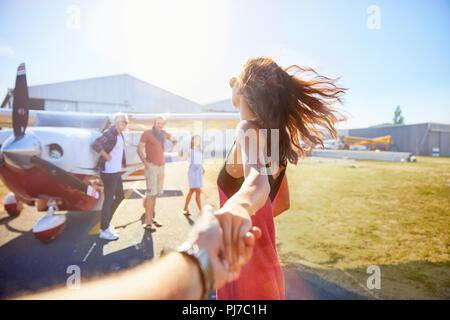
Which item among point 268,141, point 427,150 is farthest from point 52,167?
point 427,150

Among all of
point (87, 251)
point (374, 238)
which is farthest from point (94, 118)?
point (374, 238)

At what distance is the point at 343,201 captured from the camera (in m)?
5.91

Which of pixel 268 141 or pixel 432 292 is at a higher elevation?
pixel 268 141

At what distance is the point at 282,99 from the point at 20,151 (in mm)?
4466

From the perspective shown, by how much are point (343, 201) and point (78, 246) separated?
5.97 metres

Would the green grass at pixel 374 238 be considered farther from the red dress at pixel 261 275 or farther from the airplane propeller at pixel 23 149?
the airplane propeller at pixel 23 149

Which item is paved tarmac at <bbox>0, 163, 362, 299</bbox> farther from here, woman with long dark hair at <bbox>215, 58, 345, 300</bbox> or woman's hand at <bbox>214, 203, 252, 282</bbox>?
woman's hand at <bbox>214, 203, 252, 282</bbox>

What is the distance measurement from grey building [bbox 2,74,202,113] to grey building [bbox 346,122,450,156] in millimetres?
23374

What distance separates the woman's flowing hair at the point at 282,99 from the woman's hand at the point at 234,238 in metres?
0.61

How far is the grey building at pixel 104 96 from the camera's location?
58.1 ft

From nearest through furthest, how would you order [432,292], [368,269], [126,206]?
[432,292] < [368,269] < [126,206]

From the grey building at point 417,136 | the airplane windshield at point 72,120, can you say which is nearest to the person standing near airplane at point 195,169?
the airplane windshield at point 72,120

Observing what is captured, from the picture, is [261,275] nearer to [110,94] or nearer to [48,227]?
[48,227]
